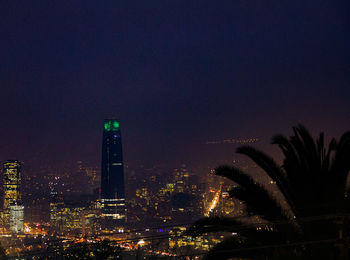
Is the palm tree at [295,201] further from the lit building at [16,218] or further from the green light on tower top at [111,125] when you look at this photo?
the green light on tower top at [111,125]

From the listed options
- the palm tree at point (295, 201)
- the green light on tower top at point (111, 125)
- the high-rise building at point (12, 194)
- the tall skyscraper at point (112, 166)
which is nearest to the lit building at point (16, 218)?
the high-rise building at point (12, 194)

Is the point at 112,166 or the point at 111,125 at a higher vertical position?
the point at 111,125

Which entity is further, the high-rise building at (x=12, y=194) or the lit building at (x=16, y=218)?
the high-rise building at (x=12, y=194)

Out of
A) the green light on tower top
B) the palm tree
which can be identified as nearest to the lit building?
the green light on tower top

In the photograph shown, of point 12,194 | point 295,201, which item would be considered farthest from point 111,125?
point 295,201

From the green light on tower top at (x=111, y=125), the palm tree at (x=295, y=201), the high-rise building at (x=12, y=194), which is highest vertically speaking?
the green light on tower top at (x=111, y=125)

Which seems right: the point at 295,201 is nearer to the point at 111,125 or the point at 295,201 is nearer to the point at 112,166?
the point at 112,166
